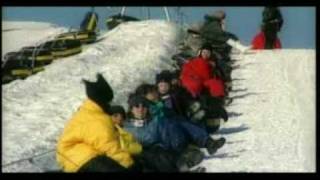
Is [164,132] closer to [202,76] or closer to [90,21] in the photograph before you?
[202,76]

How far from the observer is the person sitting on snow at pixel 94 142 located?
20.1ft

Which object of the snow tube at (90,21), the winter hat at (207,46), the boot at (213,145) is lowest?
the boot at (213,145)

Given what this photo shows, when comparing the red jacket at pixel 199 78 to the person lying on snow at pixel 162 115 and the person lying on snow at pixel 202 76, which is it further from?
the person lying on snow at pixel 162 115

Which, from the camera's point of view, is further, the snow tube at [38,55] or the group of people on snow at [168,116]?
the snow tube at [38,55]

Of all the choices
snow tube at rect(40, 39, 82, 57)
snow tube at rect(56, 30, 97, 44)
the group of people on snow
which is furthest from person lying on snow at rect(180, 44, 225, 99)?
snow tube at rect(40, 39, 82, 57)

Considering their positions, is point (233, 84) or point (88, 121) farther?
point (233, 84)

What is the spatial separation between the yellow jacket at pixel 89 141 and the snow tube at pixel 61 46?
0.50 metres

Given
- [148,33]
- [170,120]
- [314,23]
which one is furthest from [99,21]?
[314,23]

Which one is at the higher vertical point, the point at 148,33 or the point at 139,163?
the point at 148,33

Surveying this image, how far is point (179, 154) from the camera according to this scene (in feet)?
21.1

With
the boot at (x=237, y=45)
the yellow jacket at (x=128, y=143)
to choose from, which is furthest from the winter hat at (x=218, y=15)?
the yellow jacket at (x=128, y=143)

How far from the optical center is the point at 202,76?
6645 mm
